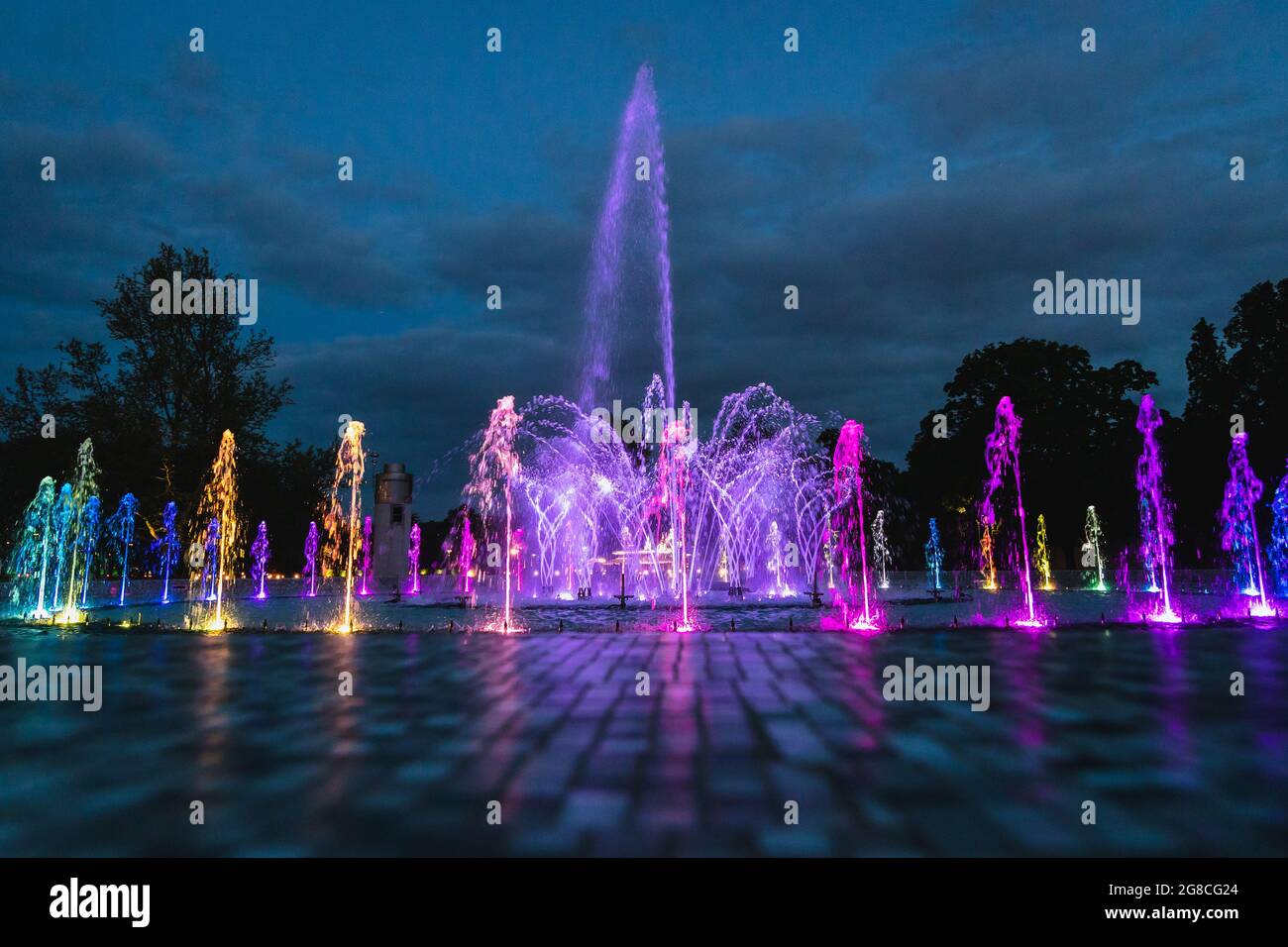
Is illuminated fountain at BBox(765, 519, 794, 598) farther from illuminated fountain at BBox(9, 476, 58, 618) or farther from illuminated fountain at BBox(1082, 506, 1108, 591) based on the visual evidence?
illuminated fountain at BBox(9, 476, 58, 618)

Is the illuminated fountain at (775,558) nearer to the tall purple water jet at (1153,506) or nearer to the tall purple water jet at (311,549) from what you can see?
the tall purple water jet at (1153,506)

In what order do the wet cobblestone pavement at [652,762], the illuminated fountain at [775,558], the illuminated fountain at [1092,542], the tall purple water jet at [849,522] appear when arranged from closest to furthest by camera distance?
the wet cobblestone pavement at [652,762], the tall purple water jet at [849,522], the illuminated fountain at [775,558], the illuminated fountain at [1092,542]

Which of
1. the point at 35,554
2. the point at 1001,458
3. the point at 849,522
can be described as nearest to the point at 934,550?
the point at 849,522

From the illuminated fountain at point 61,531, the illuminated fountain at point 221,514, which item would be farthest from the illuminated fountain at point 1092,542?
the illuminated fountain at point 61,531

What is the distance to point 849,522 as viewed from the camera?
147 ft

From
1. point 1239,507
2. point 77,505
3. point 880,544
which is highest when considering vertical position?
point 77,505

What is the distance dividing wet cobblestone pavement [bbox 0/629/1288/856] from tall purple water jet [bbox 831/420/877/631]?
11.8 meters

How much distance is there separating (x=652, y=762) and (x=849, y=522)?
40663 mm

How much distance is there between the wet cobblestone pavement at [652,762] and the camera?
4.73m

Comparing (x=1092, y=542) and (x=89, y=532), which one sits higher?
(x=89, y=532)

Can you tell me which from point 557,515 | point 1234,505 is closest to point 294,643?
point 557,515

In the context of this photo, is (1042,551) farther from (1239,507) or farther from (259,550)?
(259,550)

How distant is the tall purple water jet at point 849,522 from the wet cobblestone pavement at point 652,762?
11806 mm
